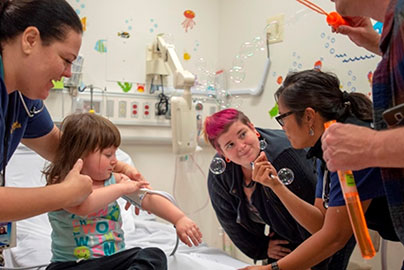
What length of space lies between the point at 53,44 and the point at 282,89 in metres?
0.86

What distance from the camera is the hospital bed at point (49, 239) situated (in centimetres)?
192

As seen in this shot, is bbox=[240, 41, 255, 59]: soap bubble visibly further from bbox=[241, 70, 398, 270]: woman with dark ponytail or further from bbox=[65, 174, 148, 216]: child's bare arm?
bbox=[65, 174, 148, 216]: child's bare arm

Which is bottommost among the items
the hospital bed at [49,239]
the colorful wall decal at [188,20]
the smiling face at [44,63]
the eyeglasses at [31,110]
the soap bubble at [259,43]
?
the hospital bed at [49,239]

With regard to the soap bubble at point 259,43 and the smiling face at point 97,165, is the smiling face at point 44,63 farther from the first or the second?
the soap bubble at point 259,43

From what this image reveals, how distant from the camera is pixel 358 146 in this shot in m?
0.87

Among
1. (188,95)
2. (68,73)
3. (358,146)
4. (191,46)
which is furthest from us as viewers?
(191,46)

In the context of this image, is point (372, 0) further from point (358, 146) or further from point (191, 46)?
point (191, 46)

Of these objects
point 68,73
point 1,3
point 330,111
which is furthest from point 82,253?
point 330,111

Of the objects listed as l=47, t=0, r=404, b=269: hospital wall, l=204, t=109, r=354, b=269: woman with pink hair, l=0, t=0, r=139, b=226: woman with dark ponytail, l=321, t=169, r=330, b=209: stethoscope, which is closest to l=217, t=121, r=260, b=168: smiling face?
l=204, t=109, r=354, b=269: woman with pink hair

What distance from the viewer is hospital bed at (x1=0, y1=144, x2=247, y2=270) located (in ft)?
6.30

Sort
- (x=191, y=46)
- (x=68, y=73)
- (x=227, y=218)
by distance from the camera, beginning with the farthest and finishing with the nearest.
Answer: (x=191, y=46)
(x=227, y=218)
(x=68, y=73)

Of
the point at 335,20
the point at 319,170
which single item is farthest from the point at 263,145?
the point at 335,20

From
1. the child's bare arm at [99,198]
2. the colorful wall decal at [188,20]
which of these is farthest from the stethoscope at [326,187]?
the colorful wall decal at [188,20]

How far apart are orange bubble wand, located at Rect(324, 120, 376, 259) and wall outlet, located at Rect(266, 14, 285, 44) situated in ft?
6.57
